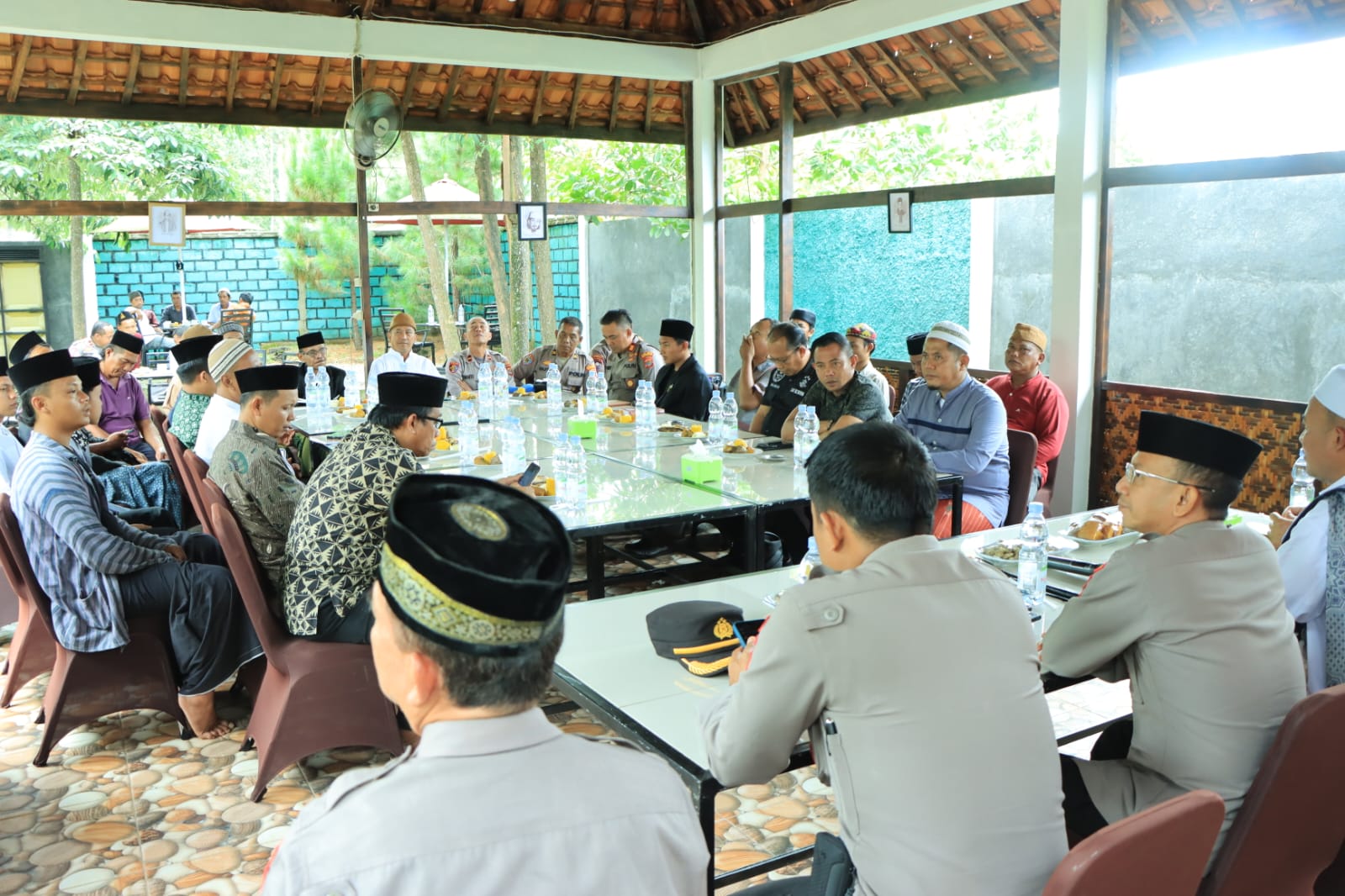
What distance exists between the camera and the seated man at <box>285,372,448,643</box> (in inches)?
129

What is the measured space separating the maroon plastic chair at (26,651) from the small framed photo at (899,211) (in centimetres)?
609

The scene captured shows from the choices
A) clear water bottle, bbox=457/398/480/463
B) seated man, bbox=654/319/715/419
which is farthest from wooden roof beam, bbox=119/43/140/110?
clear water bottle, bbox=457/398/480/463

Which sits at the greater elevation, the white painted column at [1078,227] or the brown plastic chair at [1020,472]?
the white painted column at [1078,227]

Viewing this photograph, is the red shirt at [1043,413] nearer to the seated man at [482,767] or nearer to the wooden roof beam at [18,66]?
the seated man at [482,767]

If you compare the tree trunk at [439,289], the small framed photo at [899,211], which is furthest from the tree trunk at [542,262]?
the small framed photo at [899,211]

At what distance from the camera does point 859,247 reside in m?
8.87

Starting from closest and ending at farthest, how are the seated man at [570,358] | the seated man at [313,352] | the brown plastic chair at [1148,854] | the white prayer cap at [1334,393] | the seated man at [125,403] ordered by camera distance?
the brown plastic chair at [1148,854] < the white prayer cap at [1334,393] < the seated man at [125,403] < the seated man at [313,352] < the seated man at [570,358]

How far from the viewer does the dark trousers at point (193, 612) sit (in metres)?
3.83

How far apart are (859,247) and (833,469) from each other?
7248mm

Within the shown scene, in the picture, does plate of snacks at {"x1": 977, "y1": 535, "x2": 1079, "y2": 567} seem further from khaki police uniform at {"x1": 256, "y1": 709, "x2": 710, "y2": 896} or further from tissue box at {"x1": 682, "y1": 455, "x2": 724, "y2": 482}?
khaki police uniform at {"x1": 256, "y1": 709, "x2": 710, "y2": 896}

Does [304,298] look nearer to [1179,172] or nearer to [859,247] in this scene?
[859,247]

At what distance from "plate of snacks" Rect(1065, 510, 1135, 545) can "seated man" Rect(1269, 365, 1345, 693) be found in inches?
29.3

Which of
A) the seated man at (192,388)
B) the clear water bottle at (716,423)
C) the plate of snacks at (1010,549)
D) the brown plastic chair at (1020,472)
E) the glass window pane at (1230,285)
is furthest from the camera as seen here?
the glass window pane at (1230,285)

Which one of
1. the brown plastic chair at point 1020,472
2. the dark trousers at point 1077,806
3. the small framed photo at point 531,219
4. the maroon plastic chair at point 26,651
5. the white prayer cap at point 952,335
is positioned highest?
the small framed photo at point 531,219
